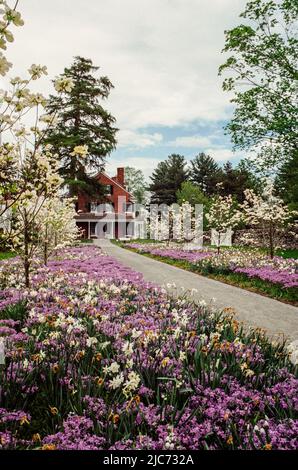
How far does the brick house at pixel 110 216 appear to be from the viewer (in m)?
45.3

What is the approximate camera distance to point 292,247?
29016mm

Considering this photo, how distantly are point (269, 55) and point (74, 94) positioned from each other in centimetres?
2271

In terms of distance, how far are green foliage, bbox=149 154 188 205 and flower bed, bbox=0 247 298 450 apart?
5662cm

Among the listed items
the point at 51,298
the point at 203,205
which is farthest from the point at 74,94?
the point at 51,298

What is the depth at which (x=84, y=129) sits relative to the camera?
3525 cm

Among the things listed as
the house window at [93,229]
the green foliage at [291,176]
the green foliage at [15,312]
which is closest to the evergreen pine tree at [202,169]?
the house window at [93,229]

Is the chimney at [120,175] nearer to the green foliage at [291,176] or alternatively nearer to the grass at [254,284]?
the green foliage at [291,176]

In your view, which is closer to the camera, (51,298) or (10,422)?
(10,422)

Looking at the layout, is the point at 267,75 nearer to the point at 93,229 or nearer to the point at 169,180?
the point at 93,229

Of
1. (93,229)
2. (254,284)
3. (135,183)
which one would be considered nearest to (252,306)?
(254,284)

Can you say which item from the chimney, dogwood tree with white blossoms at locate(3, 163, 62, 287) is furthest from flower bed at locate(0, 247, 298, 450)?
the chimney

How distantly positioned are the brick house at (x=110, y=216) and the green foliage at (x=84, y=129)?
7.74 m

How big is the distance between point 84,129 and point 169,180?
92.1 ft

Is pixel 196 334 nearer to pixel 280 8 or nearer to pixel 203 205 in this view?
pixel 280 8
